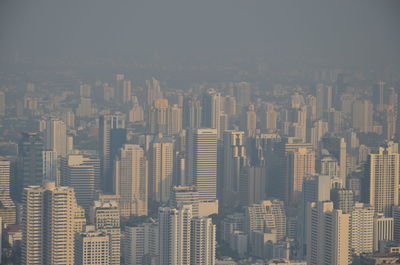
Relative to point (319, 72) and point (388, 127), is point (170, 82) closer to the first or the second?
A: point (319, 72)

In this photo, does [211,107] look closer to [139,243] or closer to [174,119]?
[174,119]

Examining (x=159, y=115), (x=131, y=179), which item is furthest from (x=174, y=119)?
(x=131, y=179)

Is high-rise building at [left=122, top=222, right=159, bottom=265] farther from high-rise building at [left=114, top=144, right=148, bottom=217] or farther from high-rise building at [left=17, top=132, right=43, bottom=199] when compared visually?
high-rise building at [left=17, top=132, right=43, bottom=199]

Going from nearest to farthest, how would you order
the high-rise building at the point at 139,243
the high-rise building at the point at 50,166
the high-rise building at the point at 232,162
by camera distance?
the high-rise building at the point at 139,243 → the high-rise building at the point at 50,166 → the high-rise building at the point at 232,162

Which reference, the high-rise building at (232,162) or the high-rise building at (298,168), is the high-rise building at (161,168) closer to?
the high-rise building at (232,162)

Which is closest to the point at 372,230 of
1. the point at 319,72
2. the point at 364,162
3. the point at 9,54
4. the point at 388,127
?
the point at 364,162

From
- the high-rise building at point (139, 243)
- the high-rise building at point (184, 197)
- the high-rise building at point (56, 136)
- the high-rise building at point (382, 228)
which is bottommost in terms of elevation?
the high-rise building at point (139, 243)

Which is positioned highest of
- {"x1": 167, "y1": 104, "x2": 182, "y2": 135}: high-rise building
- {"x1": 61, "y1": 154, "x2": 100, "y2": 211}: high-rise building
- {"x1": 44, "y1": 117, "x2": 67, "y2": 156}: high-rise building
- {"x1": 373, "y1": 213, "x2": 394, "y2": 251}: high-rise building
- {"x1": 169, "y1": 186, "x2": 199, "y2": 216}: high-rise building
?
{"x1": 167, "y1": 104, "x2": 182, "y2": 135}: high-rise building
